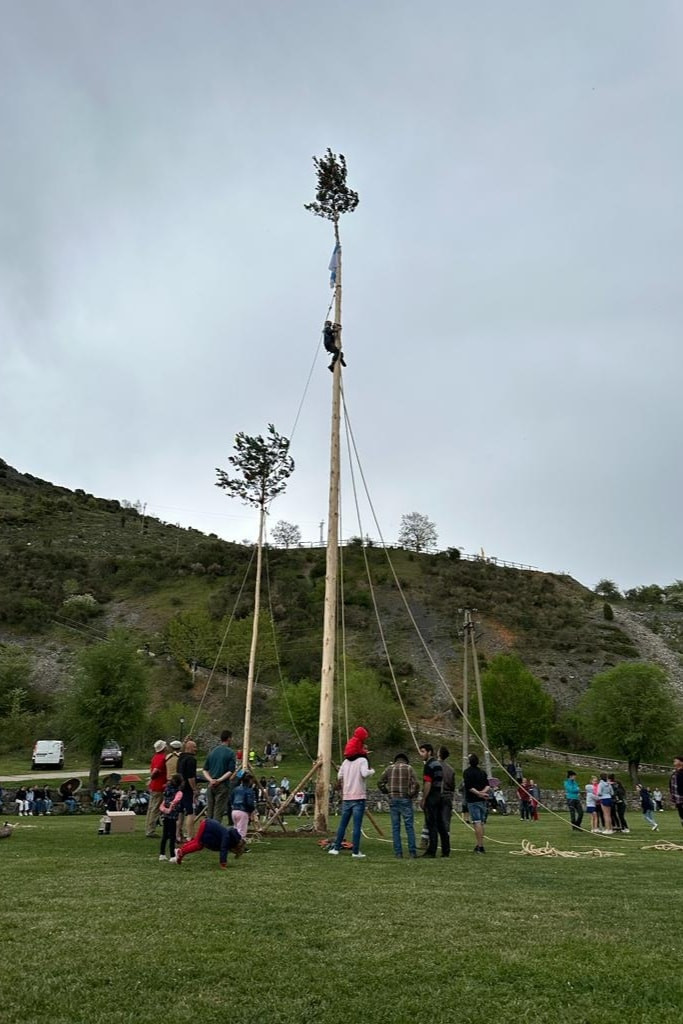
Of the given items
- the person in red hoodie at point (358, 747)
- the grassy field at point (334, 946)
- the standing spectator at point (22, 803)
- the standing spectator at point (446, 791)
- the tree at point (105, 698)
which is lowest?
the standing spectator at point (22, 803)

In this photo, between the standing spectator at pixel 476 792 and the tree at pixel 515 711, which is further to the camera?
the tree at pixel 515 711

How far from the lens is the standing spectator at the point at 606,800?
859 inches

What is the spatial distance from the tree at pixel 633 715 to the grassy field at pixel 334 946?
48877mm

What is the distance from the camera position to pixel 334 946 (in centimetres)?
582

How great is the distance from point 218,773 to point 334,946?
25.6 ft

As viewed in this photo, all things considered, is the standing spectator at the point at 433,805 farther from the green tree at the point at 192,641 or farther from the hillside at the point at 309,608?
the green tree at the point at 192,641

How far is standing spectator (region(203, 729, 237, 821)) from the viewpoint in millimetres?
13218

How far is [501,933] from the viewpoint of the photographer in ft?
20.6

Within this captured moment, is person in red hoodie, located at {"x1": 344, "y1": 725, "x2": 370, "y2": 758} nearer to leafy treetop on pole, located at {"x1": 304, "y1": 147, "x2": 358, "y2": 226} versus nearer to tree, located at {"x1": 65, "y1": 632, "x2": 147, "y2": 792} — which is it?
leafy treetop on pole, located at {"x1": 304, "y1": 147, "x2": 358, "y2": 226}

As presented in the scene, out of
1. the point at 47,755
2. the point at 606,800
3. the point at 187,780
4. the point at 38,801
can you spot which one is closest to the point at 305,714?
the point at 47,755

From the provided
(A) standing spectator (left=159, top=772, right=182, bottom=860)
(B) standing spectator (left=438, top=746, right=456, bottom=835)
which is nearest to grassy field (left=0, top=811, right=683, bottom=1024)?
(A) standing spectator (left=159, top=772, right=182, bottom=860)

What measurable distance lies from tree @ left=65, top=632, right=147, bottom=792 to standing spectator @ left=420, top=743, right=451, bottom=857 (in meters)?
28.8

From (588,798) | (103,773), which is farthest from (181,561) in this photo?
(588,798)

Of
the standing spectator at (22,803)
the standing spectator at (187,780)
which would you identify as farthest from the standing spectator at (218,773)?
the standing spectator at (22,803)
